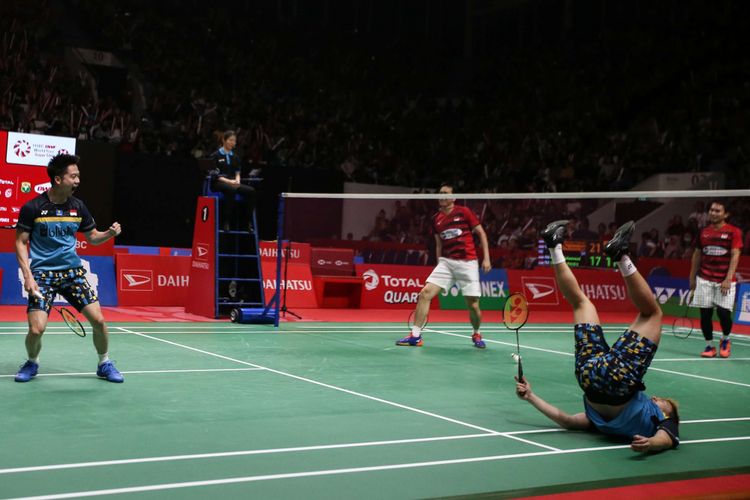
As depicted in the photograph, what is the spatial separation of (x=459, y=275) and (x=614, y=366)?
5.97 meters

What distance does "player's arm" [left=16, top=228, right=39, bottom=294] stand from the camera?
732 centimetres

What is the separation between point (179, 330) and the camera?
1248 centimetres

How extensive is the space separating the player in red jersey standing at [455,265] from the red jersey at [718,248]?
312 centimetres

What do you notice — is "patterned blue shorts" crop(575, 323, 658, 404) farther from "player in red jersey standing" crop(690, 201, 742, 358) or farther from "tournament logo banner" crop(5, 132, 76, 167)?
"tournament logo banner" crop(5, 132, 76, 167)

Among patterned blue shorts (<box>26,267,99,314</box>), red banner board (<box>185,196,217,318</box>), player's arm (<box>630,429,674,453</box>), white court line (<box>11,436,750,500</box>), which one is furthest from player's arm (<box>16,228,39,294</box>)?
red banner board (<box>185,196,217,318</box>)

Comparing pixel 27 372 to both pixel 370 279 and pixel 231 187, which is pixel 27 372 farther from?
pixel 370 279

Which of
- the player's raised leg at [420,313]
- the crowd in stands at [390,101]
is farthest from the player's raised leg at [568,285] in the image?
the crowd in stands at [390,101]

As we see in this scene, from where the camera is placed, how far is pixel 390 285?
1805cm

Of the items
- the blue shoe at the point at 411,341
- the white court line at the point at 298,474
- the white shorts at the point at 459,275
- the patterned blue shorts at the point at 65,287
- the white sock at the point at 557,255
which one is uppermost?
the white sock at the point at 557,255

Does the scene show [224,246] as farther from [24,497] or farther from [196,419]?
[24,497]

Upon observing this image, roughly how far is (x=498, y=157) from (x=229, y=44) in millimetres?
9747

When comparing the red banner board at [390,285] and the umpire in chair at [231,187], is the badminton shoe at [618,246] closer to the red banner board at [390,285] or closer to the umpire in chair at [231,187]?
the umpire in chair at [231,187]

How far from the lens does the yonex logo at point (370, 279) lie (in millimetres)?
17859

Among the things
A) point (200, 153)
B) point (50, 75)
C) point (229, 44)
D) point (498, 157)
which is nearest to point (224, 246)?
point (200, 153)
